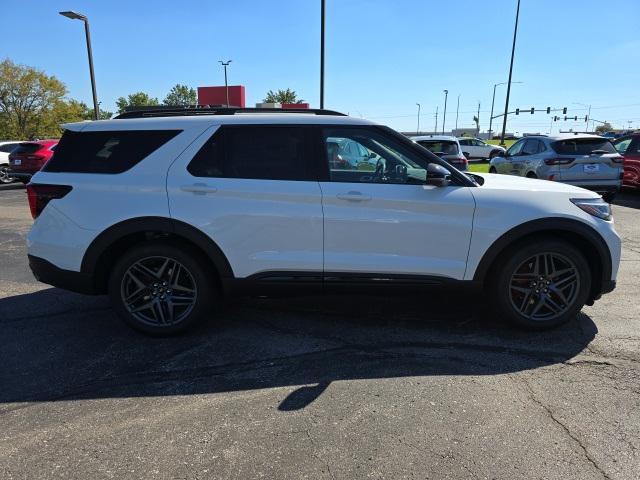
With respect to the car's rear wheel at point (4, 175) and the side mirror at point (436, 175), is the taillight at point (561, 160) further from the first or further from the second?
the car's rear wheel at point (4, 175)

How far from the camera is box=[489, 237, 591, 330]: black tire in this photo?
3939 mm

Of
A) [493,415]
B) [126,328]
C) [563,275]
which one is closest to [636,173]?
[563,275]

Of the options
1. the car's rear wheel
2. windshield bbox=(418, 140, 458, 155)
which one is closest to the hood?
windshield bbox=(418, 140, 458, 155)

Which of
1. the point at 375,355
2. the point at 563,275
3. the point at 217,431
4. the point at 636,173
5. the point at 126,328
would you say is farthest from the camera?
the point at 636,173

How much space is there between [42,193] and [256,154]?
1752 millimetres

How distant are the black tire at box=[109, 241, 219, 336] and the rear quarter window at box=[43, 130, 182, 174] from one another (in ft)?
2.28

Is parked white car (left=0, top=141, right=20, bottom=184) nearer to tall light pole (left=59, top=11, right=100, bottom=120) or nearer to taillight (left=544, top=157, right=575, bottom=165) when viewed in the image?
tall light pole (left=59, top=11, right=100, bottom=120)

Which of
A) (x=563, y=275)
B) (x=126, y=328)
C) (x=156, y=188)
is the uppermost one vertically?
(x=156, y=188)

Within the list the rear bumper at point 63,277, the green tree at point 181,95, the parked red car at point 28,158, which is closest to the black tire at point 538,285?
the rear bumper at point 63,277

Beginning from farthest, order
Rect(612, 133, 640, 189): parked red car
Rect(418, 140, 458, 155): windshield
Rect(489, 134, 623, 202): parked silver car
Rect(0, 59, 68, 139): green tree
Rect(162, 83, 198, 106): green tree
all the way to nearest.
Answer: Rect(162, 83, 198, 106): green tree
Rect(0, 59, 68, 139): green tree
Rect(612, 133, 640, 189): parked red car
Rect(418, 140, 458, 155): windshield
Rect(489, 134, 623, 202): parked silver car

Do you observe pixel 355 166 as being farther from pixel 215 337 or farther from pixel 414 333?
pixel 215 337

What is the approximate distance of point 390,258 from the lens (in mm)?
3865

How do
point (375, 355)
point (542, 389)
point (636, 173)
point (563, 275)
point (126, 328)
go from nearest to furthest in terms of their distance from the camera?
point (542, 389) → point (375, 355) → point (563, 275) → point (126, 328) → point (636, 173)

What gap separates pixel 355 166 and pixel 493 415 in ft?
6.78
